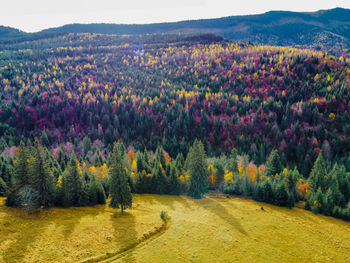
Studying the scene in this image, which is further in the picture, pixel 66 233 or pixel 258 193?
pixel 258 193

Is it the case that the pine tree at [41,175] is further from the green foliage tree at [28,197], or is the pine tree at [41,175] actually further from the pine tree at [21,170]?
the pine tree at [21,170]

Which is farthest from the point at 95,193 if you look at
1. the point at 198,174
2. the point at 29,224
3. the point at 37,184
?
the point at 198,174

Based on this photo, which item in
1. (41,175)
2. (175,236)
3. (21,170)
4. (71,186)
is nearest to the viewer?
(175,236)

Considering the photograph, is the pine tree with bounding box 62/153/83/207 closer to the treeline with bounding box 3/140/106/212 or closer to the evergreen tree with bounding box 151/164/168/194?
the treeline with bounding box 3/140/106/212

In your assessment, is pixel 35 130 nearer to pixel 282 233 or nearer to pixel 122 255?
pixel 122 255

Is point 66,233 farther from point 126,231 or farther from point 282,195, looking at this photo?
point 282,195

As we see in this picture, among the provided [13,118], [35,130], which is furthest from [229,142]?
[13,118]
